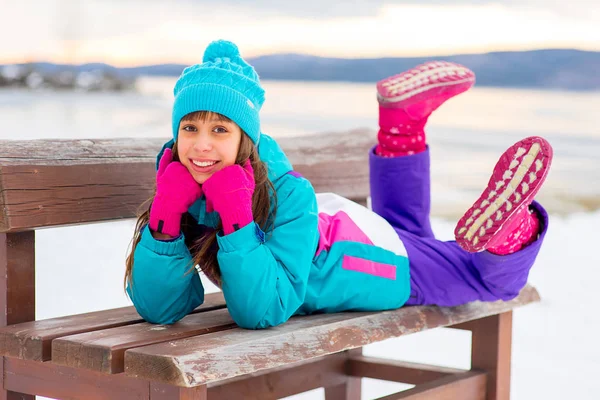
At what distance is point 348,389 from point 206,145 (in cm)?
140

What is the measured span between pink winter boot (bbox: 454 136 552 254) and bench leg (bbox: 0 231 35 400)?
3.10ft

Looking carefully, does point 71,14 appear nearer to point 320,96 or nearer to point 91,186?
point 320,96

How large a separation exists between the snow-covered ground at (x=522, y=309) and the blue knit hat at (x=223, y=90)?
1.93 metres

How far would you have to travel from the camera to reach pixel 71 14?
537 centimetres

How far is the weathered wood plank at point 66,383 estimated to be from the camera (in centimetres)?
170

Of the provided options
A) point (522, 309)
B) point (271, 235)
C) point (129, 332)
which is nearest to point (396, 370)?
point (271, 235)

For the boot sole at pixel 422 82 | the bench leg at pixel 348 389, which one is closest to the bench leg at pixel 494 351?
the bench leg at pixel 348 389

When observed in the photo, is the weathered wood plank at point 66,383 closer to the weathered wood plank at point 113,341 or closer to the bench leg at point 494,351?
the weathered wood plank at point 113,341

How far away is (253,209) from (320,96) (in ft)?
13.4

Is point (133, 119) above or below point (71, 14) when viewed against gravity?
below

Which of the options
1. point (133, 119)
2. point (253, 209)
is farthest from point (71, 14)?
point (253, 209)

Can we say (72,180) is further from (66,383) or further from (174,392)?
(174,392)

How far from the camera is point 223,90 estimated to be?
5.94 ft

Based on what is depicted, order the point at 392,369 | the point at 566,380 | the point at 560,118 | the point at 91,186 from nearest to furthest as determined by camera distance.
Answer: the point at 91,186, the point at 392,369, the point at 566,380, the point at 560,118
